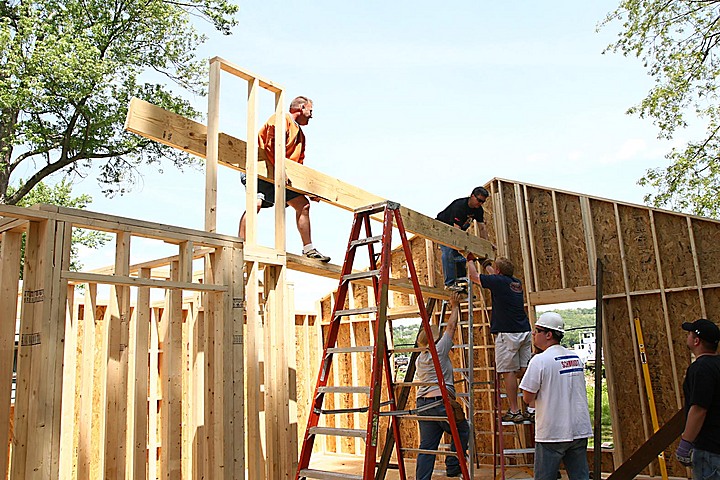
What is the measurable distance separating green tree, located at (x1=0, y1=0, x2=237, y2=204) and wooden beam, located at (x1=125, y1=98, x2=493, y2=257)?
9652 millimetres

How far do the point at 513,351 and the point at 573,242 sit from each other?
308cm

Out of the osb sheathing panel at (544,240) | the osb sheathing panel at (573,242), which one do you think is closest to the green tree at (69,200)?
the osb sheathing panel at (544,240)

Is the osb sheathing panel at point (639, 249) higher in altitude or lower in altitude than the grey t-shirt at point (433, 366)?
higher

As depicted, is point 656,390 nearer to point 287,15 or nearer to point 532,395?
point 532,395

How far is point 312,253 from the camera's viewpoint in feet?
16.8

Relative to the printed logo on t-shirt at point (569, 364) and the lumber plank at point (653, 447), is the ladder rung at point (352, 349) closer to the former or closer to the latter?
the printed logo on t-shirt at point (569, 364)

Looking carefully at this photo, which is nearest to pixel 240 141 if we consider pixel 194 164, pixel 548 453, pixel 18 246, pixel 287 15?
pixel 18 246

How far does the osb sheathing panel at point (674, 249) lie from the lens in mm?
7496

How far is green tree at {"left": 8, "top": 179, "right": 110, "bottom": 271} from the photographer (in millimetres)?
16797

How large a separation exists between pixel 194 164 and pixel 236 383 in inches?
552

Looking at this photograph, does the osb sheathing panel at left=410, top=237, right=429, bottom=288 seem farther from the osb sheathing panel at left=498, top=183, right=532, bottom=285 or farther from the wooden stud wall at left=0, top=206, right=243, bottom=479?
the wooden stud wall at left=0, top=206, right=243, bottom=479

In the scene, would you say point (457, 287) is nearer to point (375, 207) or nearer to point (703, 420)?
point (375, 207)

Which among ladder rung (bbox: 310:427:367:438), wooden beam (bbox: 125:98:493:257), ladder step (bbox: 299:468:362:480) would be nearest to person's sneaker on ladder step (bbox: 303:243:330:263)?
wooden beam (bbox: 125:98:493:257)

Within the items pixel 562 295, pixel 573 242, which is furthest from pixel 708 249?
pixel 562 295
